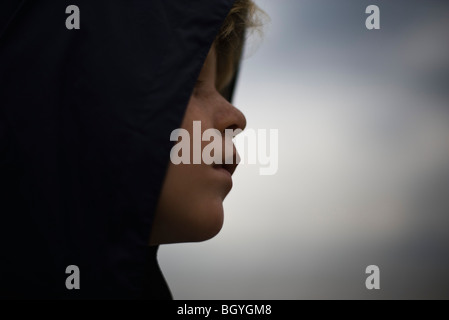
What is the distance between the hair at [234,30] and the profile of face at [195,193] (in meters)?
0.19

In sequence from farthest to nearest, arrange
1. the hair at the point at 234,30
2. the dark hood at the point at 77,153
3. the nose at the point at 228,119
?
the hair at the point at 234,30 → the nose at the point at 228,119 → the dark hood at the point at 77,153

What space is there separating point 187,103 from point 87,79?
162mm

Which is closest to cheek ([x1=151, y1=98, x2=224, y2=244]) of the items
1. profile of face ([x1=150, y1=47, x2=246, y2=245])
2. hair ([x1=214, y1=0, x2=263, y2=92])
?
profile of face ([x1=150, y1=47, x2=246, y2=245])

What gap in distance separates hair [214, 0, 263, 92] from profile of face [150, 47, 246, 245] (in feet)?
0.62

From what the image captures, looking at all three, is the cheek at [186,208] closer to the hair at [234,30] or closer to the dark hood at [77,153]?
the dark hood at [77,153]

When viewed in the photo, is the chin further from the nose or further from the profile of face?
the nose

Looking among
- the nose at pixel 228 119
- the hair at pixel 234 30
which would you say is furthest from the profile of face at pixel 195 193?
the hair at pixel 234 30

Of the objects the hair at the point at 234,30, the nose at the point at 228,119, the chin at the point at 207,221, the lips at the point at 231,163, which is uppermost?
the hair at the point at 234,30

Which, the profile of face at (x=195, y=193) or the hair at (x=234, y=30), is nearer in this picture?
the profile of face at (x=195, y=193)

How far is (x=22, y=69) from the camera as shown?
484 millimetres

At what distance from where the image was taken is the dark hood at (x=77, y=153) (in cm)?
48

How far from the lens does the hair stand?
2.25ft

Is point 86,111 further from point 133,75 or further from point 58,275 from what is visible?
point 58,275

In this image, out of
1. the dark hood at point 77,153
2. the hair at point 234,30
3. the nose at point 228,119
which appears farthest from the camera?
the hair at point 234,30
